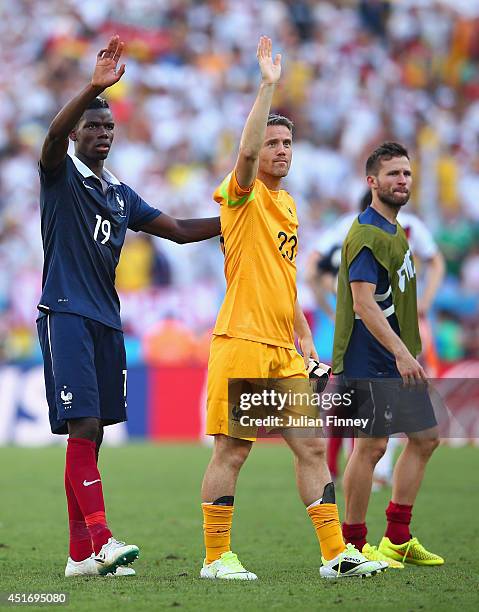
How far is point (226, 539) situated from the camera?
6117 millimetres

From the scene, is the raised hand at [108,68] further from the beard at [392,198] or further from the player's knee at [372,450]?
the player's knee at [372,450]

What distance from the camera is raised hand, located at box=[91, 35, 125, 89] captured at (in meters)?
5.89

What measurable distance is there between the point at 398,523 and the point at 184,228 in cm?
211

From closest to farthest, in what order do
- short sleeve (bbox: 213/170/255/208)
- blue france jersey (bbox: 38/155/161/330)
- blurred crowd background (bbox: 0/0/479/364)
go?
1. short sleeve (bbox: 213/170/255/208)
2. blue france jersey (bbox: 38/155/161/330)
3. blurred crowd background (bbox: 0/0/479/364)

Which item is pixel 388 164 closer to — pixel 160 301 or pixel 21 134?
pixel 160 301

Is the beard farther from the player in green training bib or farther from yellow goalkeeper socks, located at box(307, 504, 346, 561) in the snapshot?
yellow goalkeeper socks, located at box(307, 504, 346, 561)

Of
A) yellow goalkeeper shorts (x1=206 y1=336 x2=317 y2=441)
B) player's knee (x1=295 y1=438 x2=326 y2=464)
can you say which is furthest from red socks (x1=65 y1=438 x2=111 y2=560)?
player's knee (x1=295 y1=438 x2=326 y2=464)

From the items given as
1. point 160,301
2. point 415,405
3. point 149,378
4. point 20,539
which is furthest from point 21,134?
point 415,405

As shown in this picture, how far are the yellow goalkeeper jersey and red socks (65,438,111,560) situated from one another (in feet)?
3.00

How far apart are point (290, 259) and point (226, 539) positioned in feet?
4.84

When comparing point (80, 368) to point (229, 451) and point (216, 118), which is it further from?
point (216, 118)

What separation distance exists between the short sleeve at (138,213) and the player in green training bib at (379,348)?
44.0 inches

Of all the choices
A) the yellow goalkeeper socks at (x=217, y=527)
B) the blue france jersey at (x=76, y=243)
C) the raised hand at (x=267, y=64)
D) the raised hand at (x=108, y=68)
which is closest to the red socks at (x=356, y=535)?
the yellow goalkeeper socks at (x=217, y=527)

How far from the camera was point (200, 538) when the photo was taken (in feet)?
26.2
